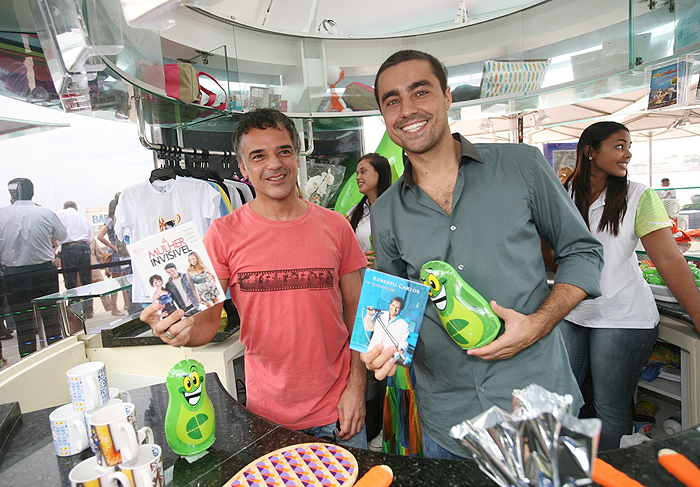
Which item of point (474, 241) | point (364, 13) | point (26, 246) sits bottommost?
point (26, 246)

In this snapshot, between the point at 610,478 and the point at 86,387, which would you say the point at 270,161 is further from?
the point at 610,478

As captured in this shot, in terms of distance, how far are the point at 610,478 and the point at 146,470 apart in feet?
3.14

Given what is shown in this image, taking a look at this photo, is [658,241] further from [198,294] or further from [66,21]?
[66,21]

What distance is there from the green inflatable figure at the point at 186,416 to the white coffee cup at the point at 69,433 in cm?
26

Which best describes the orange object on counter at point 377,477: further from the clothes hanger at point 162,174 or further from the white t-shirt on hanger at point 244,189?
the white t-shirt on hanger at point 244,189

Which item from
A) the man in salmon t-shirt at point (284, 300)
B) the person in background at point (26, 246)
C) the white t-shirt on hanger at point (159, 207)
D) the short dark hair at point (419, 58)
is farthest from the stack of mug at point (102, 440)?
the person in background at point (26, 246)

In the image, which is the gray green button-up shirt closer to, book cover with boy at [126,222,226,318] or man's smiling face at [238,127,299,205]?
man's smiling face at [238,127,299,205]

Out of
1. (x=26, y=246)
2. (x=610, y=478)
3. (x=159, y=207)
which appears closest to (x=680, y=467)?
(x=610, y=478)

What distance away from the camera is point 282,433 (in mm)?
1187

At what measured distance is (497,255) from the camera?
52.4 inches

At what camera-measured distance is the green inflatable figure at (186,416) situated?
109 centimetres

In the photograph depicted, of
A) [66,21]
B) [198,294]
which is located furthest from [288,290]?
[66,21]

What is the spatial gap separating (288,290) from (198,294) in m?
0.41

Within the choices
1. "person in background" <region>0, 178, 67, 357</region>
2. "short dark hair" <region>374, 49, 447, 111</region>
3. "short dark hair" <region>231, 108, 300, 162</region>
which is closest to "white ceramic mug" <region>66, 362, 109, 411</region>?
"short dark hair" <region>231, 108, 300, 162</region>
